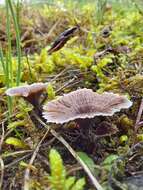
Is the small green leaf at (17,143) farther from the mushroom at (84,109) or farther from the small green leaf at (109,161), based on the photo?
the small green leaf at (109,161)

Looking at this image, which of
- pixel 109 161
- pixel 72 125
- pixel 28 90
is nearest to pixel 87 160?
pixel 109 161

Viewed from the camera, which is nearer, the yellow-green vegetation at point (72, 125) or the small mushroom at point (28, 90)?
the yellow-green vegetation at point (72, 125)

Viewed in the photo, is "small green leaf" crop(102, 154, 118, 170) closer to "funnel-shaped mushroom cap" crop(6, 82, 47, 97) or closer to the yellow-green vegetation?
the yellow-green vegetation

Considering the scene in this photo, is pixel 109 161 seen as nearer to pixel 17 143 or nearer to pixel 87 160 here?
pixel 87 160

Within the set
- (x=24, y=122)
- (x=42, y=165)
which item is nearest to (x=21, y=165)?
(x=42, y=165)

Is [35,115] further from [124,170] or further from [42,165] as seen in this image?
[124,170]

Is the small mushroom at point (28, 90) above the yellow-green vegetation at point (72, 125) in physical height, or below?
above

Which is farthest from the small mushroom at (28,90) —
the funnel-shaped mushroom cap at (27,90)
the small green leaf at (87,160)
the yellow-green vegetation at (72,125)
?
the small green leaf at (87,160)

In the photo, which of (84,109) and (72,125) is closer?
(84,109)
